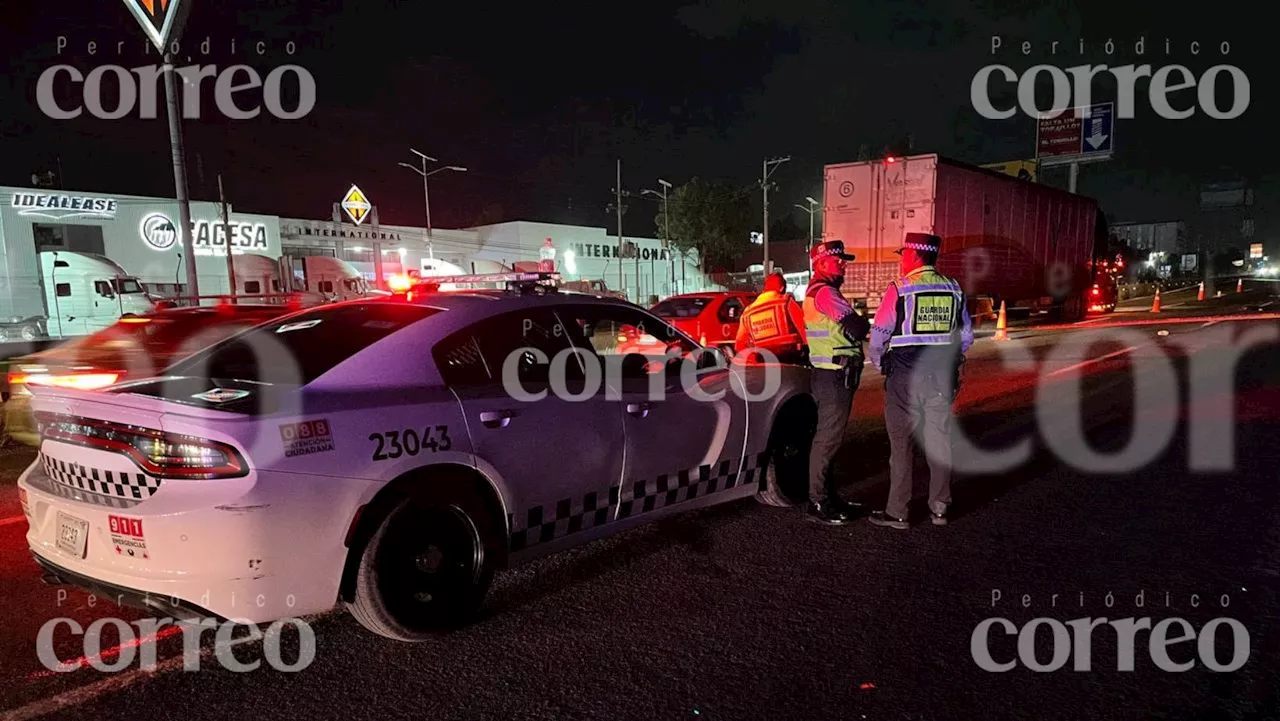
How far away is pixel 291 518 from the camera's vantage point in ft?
8.56

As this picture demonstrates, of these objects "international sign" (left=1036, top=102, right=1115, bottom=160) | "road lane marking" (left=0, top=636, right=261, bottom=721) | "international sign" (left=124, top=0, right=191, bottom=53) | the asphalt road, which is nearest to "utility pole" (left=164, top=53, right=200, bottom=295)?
"international sign" (left=124, top=0, right=191, bottom=53)

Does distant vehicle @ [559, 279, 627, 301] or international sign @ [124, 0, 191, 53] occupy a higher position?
international sign @ [124, 0, 191, 53]

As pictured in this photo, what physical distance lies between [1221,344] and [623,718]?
15.7 metres

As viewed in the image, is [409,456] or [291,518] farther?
[409,456]

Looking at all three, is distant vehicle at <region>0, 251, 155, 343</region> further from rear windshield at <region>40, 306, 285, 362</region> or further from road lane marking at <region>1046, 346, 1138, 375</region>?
Result: road lane marking at <region>1046, 346, 1138, 375</region>

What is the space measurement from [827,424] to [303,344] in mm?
2958

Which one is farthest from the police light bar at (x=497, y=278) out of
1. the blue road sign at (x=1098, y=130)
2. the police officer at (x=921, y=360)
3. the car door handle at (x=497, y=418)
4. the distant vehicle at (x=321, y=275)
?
the blue road sign at (x=1098, y=130)

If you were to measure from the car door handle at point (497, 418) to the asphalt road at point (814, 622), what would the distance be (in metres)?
0.88

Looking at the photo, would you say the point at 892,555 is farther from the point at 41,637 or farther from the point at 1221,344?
the point at 1221,344

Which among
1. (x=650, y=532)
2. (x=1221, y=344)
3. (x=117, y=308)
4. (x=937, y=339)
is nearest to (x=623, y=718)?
(x=650, y=532)

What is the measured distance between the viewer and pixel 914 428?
4453mm

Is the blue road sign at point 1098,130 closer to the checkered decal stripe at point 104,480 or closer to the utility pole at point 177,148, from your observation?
the utility pole at point 177,148

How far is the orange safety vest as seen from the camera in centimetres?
542


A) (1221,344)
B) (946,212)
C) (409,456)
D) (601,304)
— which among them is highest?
(946,212)
